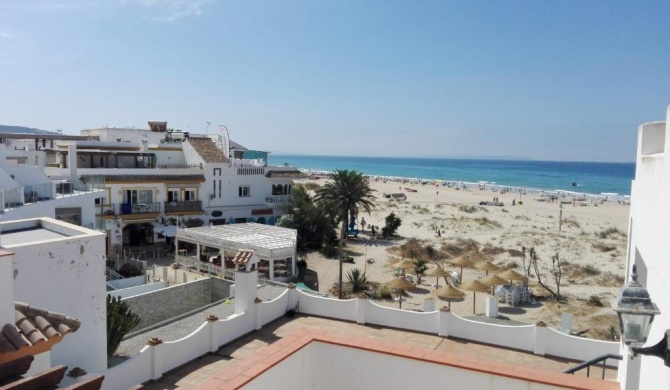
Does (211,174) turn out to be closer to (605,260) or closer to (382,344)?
(605,260)

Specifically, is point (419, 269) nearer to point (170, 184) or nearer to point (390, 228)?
point (390, 228)

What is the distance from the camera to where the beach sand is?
2414 centimetres

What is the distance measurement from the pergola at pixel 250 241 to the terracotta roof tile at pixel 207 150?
33.1ft

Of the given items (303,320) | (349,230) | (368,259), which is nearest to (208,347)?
(303,320)

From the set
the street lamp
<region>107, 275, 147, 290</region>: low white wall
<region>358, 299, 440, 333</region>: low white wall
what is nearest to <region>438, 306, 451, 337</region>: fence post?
<region>358, 299, 440, 333</region>: low white wall

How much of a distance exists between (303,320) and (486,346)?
452cm

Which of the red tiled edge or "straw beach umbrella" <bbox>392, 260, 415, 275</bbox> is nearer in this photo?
the red tiled edge

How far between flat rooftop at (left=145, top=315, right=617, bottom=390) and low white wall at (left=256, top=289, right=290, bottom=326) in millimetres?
163

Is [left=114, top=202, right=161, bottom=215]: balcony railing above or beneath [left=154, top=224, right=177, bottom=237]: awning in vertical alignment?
above

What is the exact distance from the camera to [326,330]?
11727 mm

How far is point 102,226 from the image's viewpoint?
29656 millimetres

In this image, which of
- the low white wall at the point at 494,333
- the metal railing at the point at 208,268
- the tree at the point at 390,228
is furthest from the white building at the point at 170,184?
the low white wall at the point at 494,333

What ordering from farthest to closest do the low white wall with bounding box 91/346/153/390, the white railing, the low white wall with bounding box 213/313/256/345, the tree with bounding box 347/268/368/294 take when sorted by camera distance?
the tree with bounding box 347/268/368/294
the low white wall with bounding box 213/313/256/345
the white railing
the low white wall with bounding box 91/346/153/390

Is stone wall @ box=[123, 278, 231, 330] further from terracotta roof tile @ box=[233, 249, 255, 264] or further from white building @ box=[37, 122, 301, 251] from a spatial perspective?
white building @ box=[37, 122, 301, 251]
